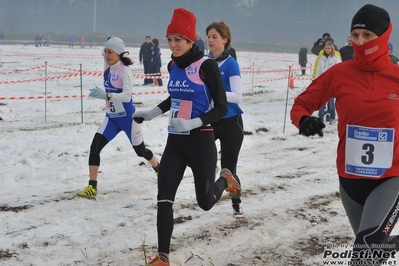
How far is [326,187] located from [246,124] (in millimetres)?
5412

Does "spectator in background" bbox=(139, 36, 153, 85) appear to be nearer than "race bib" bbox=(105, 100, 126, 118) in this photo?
No

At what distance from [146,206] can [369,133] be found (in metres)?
3.84

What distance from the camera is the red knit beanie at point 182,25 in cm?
493

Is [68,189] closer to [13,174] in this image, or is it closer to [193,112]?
[13,174]

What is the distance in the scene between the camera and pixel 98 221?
20.9 ft

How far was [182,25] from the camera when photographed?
4.94 meters

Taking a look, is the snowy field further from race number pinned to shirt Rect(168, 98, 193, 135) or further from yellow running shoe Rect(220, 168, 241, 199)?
race number pinned to shirt Rect(168, 98, 193, 135)

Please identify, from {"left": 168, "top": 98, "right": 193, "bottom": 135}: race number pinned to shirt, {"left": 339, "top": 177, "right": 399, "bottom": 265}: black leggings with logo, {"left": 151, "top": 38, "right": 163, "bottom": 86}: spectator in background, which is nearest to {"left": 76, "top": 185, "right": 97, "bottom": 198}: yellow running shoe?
{"left": 168, "top": 98, "right": 193, "bottom": 135}: race number pinned to shirt

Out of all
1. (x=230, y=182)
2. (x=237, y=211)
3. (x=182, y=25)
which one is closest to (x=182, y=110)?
(x=182, y=25)

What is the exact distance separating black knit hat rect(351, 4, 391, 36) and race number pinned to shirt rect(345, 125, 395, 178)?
2.17 ft

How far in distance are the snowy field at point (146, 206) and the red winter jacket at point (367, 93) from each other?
1753 mm

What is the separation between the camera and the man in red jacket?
12.2ft

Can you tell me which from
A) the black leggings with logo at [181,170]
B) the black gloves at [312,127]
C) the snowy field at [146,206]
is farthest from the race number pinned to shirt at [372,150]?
the snowy field at [146,206]

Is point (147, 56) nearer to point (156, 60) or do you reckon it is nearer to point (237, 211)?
point (156, 60)
